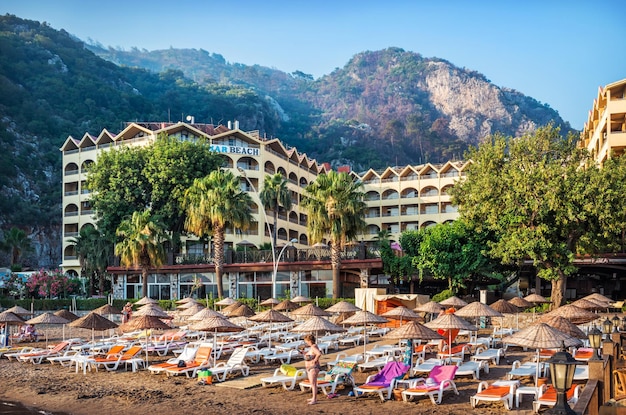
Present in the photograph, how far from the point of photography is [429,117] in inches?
7623

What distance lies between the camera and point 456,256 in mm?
46219

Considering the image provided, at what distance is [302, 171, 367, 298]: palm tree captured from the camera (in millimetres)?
43903

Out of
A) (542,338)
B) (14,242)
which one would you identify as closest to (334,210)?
(542,338)

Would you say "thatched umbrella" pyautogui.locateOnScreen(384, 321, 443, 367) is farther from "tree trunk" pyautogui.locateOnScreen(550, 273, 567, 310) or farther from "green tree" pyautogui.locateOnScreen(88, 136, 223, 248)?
"green tree" pyautogui.locateOnScreen(88, 136, 223, 248)

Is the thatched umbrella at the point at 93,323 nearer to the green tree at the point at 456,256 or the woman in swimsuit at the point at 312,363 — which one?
the woman in swimsuit at the point at 312,363

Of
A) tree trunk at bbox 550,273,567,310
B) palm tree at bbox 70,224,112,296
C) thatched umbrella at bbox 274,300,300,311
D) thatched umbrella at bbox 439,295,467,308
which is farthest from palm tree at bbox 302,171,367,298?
palm tree at bbox 70,224,112,296

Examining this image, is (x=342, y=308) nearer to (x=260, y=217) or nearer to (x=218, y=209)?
(x=218, y=209)

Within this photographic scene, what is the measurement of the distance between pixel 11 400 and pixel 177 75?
493ft

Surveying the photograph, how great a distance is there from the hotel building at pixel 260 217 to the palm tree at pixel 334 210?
8.42ft

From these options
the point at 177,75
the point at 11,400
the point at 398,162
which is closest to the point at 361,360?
the point at 11,400

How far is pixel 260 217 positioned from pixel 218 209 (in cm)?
2665

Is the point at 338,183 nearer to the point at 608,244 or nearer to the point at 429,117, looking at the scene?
the point at 608,244

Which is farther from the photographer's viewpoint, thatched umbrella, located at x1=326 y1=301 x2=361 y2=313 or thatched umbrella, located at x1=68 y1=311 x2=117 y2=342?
thatched umbrella, located at x1=326 y1=301 x2=361 y2=313

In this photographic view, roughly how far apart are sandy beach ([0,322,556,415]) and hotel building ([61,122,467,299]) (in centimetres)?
Answer: 2224
